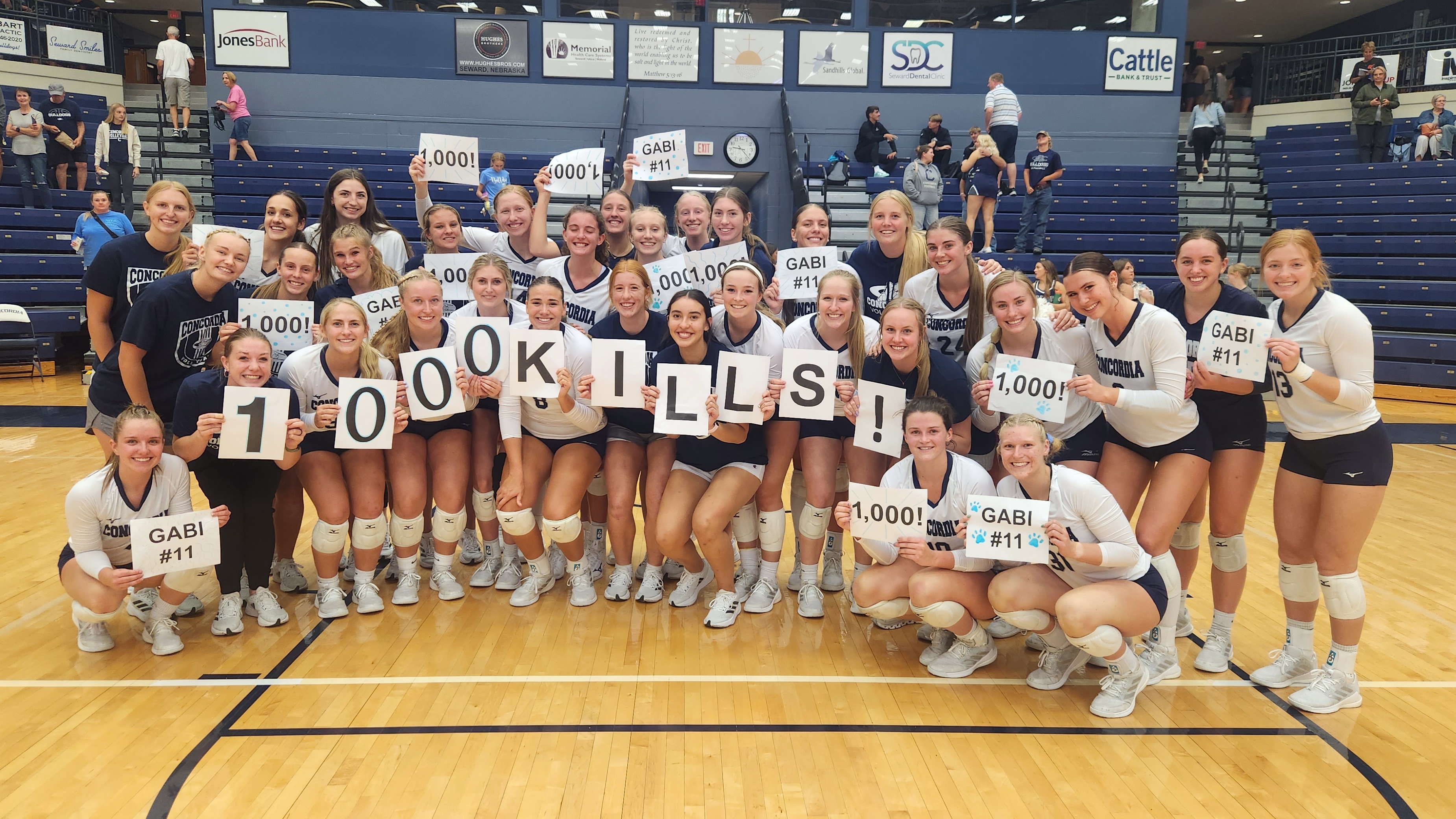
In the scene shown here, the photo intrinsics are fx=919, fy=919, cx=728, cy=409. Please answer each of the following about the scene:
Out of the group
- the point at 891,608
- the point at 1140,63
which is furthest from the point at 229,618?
the point at 1140,63

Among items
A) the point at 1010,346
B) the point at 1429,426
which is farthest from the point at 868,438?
the point at 1429,426

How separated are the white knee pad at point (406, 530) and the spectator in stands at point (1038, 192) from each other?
32.1ft

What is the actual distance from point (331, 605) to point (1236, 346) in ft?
12.3

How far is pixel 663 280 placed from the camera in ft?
14.5

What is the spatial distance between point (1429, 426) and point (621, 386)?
9.35 m

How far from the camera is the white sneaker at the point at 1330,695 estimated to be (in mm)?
3258

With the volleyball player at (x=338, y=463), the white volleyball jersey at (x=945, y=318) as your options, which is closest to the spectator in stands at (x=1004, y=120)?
the white volleyball jersey at (x=945, y=318)

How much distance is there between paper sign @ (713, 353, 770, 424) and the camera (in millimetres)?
3811

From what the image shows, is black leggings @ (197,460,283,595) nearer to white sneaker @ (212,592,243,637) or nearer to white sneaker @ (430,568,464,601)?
white sneaker @ (212,592,243,637)

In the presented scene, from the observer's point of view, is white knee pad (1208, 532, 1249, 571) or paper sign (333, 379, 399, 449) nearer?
white knee pad (1208, 532, 1249, 571)

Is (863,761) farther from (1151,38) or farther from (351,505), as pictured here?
(1151,38)

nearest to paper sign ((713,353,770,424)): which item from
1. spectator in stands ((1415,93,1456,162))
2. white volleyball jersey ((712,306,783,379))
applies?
white volleyball jersey ((712,306,783,379))

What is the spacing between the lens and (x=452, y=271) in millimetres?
4559

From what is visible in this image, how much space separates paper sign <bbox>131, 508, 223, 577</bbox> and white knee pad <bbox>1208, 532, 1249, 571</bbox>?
382cm
